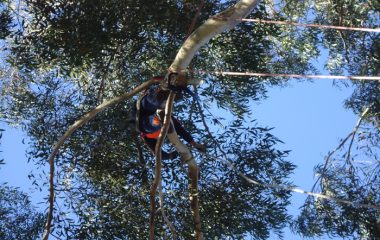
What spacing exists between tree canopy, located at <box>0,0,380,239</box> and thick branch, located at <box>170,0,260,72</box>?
5.28 ft

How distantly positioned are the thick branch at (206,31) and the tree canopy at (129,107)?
1.61m

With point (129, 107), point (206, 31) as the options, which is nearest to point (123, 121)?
point (129, 107)

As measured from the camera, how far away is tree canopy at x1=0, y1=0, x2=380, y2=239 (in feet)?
19.7

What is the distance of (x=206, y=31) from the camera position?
14.9 ft

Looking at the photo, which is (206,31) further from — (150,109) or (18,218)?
(18,218)

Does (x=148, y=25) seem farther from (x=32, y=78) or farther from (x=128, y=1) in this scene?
(x=32, y=78)

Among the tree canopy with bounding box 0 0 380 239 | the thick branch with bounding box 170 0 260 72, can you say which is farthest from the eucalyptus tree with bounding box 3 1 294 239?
the thick branch with bounding box 170 0 260 72

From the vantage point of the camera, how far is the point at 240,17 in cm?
471

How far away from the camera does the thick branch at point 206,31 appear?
14.3ft

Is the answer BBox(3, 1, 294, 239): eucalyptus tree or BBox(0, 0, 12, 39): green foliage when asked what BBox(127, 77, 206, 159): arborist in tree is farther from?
BBox(0, 0, 12, 39): green foliage

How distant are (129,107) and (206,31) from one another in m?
2.64

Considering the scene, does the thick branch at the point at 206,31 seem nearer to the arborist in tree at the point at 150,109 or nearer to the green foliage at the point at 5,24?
the arborist in tree at the point at 150,109

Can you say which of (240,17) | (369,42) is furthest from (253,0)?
(369,42)

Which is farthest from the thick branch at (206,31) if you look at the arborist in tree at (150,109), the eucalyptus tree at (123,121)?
the eucalyptus tree at (123,121)
